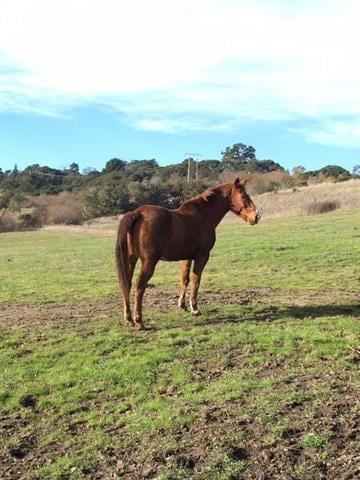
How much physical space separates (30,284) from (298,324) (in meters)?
9.05

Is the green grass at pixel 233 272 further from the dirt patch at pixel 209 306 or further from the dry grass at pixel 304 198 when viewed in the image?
the dry grass at pixel 304 198

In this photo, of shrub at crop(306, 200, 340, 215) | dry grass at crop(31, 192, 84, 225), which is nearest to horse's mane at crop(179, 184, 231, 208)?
shrub at crop(306, 200, 340, 215)

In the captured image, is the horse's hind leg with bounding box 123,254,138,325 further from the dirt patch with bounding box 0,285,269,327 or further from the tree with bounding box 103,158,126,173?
the tree with bounding box 103,158,126,173

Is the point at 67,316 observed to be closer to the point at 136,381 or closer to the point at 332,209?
the point at 136,381

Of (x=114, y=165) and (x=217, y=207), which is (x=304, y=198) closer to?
(x=217, y=207)

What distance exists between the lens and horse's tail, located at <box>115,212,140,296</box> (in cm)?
945

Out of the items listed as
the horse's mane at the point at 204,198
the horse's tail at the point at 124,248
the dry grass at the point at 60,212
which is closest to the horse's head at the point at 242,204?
the horse's mane at the point at 204,198

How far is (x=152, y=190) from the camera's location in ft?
257

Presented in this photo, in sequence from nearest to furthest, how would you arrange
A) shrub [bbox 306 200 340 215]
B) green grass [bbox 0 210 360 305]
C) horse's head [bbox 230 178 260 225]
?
horse's head [bbox 230 178 260 225]
green grass [bbox 0 210 360 305]
shrub [bbox 306 200 340 215]

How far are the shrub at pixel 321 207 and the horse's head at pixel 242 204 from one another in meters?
37.1

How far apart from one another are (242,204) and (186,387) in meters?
5.00

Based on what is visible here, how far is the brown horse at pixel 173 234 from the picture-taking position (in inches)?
376

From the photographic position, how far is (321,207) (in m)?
47.8

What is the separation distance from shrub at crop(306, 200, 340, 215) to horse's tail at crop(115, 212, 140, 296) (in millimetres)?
39031
